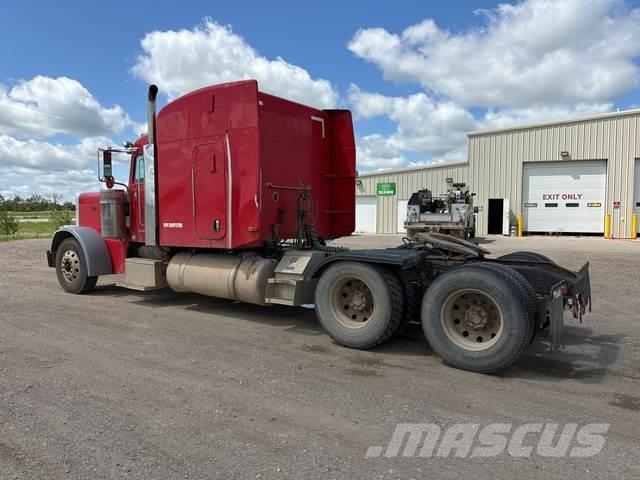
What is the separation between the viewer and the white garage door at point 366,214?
3344cm

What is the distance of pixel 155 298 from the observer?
9367 mm

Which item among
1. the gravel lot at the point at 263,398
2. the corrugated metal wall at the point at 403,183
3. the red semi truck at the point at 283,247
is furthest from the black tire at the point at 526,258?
the corrugated metal wall at the point at 403,183

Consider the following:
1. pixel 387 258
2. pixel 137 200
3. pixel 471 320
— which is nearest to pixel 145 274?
pixel 137 200

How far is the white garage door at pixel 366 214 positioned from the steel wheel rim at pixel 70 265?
24.9m

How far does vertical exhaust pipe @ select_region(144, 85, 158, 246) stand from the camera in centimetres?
826

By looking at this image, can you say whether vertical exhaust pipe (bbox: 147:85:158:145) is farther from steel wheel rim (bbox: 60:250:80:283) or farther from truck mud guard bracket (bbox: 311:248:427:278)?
truck mud guard bracket (bbox: 311:248:427:278)

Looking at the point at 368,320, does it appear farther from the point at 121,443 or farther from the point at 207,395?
the point at 121,443

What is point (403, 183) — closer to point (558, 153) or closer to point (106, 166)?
point (558, 153)

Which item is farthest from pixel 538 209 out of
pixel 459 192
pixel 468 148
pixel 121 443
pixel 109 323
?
pixel 121 443

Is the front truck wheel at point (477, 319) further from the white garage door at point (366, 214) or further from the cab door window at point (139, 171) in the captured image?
the white garage door at point (366, 214)

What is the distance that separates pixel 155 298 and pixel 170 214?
6.62 feet

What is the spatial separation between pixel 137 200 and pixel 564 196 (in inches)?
954

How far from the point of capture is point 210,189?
295 inches

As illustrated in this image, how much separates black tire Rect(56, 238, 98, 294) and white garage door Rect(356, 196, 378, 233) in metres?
24.8
